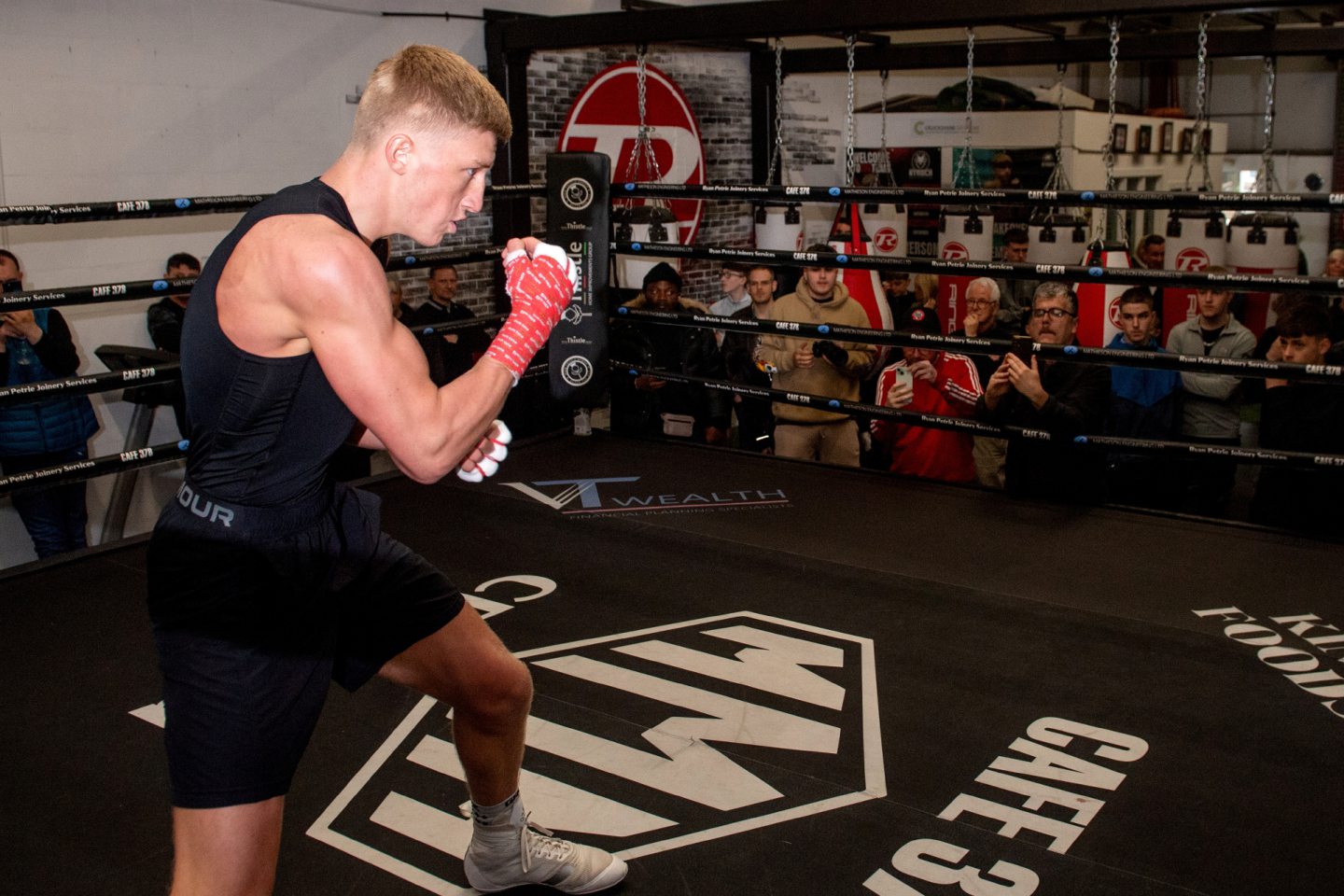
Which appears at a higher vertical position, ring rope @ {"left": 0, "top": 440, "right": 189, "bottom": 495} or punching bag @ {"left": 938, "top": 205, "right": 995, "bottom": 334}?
punching bag @ {"left": 938, "top": 205, "right": 995, "bottom": 334}

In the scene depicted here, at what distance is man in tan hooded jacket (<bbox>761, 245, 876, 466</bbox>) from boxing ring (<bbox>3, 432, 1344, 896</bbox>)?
92cm

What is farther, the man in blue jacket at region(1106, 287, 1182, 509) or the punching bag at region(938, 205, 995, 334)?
the punching bag at region(938, 205, 995, 334)

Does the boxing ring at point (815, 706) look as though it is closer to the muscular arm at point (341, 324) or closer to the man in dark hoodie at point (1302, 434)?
the man in dark hoodie at point (1302, 434)

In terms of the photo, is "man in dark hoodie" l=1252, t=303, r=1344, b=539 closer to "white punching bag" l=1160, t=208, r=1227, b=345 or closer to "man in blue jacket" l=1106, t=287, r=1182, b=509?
"man in blue jacket" l=1106, t=287, r=1182, b=509

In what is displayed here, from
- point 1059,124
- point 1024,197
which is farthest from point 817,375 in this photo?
point 1059,124

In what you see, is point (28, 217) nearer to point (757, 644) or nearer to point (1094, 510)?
point (757, 644)

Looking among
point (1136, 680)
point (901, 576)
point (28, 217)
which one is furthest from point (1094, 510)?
point (28, 217)

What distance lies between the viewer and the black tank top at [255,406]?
59.1 inches

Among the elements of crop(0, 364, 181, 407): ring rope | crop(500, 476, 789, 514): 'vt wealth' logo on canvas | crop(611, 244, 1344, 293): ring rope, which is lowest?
crop(500, 476, 789, 514): 'vt wealth' logo on canvas

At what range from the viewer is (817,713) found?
8.25ft

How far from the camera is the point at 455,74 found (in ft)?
5.23

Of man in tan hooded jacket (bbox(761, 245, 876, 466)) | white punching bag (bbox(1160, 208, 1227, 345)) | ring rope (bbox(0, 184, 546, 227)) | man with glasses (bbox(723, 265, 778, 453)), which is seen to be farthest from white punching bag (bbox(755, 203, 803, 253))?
ring rope (bbox(0, 184, 546, 227))

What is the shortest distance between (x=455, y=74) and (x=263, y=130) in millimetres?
4472

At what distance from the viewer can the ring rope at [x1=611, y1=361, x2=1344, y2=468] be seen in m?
3.48
